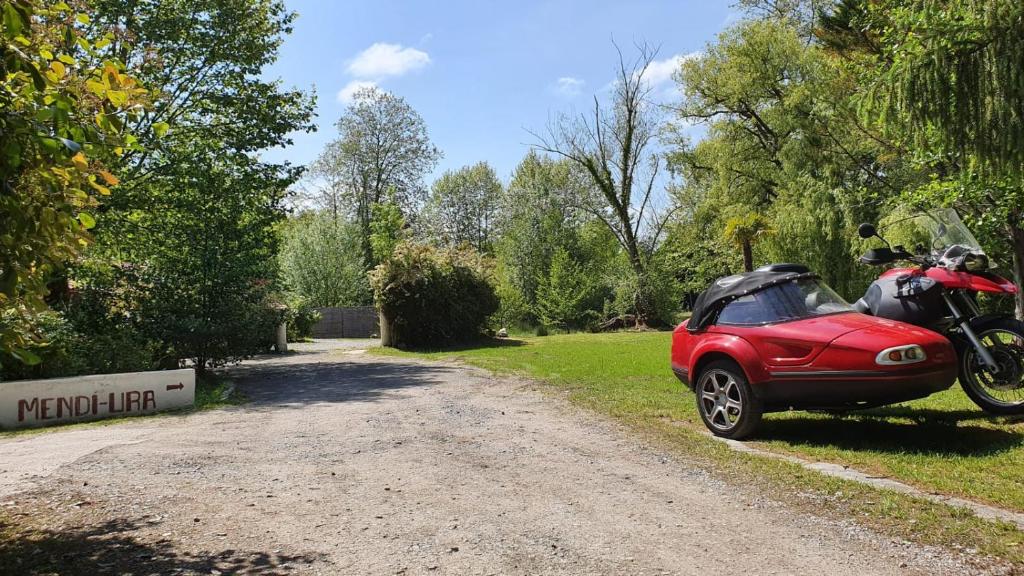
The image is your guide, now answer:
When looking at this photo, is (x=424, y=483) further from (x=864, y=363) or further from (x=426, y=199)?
(x=426, y=199)

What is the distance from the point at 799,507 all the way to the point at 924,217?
4.76m

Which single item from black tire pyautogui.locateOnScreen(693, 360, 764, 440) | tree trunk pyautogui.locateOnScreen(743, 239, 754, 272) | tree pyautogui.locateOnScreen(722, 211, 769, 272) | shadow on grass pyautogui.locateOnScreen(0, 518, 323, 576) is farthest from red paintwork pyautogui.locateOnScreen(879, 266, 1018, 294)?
tree trunk pyautogui.locateOnScreen(743, 239, 754, 272)

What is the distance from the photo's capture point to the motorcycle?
589cm

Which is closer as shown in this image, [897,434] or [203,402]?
[897,434]

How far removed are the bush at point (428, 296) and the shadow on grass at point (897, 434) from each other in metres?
18.0

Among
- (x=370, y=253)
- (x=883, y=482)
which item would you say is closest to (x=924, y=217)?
(x=883, y=482)

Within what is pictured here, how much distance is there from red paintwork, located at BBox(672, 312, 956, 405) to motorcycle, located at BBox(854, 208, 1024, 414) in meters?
0.49

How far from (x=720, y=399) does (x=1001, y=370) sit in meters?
2.48

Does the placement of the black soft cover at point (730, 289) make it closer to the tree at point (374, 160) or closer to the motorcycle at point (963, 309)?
the motorcycle at point (963, 309)

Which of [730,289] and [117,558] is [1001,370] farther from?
[117,558]

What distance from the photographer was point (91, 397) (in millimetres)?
9922

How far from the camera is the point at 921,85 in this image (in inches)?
238

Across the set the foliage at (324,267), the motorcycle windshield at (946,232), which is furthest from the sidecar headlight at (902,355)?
the foliage at (324,267)

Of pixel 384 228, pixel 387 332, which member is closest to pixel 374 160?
pixel 384 228
